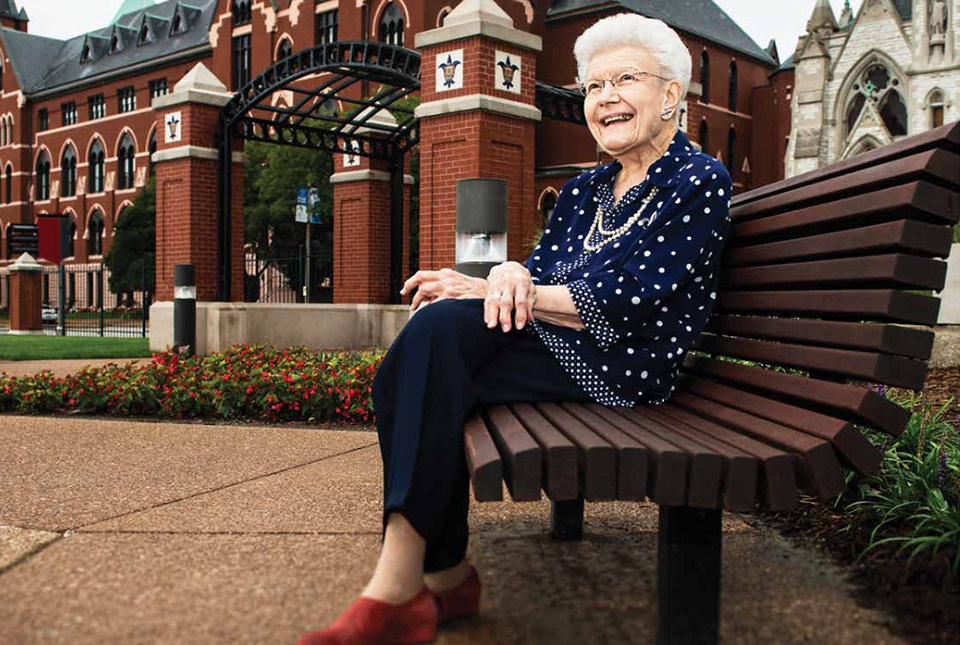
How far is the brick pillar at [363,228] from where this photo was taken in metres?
15.2

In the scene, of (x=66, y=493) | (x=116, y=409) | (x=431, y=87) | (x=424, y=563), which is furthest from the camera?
(x=431, y=87)

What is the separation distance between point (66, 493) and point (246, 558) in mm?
1423

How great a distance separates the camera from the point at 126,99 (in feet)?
171

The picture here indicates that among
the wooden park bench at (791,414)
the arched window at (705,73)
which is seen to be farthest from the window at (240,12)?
the wooden park bench at (791,414)

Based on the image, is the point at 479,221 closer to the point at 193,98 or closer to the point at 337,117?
the point at 337,117

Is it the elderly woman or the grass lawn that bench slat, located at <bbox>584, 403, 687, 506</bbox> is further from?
the grass lawn

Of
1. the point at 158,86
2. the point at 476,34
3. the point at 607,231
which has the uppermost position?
the point at 158,86

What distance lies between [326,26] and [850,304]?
42446mm

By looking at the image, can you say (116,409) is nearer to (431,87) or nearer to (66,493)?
(66,493)

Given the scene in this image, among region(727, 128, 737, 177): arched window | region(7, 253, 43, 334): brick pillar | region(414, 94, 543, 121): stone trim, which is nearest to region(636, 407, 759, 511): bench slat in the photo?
region(414, 94, 543, 121): stone trim

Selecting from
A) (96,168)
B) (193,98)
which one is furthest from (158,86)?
(193,98)

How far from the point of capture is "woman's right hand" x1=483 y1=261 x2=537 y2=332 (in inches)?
91.4

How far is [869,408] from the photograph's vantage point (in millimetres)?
2000

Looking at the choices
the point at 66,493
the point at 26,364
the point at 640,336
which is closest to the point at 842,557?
the point at 640,336
